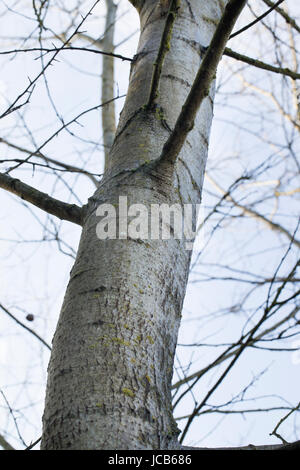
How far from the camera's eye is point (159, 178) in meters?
1.13

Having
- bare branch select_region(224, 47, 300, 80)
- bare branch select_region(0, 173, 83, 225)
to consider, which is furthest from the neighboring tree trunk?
bare branch select_region(224, 47, 300, 80)

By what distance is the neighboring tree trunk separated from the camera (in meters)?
0.75

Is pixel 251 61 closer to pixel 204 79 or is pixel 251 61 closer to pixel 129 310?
pixel 204 79

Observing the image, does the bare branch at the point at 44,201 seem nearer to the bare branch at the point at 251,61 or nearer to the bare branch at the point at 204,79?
the bare branch at the point at 204,79

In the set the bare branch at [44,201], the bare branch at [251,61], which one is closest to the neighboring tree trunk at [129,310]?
the bare branch at [44,201]

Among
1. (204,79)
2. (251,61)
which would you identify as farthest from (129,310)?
(251,61)

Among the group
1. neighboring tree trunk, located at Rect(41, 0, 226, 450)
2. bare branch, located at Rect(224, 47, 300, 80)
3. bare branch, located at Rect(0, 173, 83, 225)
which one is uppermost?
bare branch, located at Rect(224, 47, 300, 80)

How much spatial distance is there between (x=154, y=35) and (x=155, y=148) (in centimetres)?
54

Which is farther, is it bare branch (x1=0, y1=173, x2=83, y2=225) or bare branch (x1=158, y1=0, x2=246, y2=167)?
bare branch (x1=0, y1=173, x2=83, y2=225)

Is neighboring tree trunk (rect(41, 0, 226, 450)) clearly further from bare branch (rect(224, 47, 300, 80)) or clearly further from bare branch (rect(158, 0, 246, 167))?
bare branch (rect(224, 47, 300, 80))

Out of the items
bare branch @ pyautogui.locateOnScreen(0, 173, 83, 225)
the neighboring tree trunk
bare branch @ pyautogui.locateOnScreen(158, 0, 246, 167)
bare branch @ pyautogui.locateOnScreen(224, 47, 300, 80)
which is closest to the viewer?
the neighboring tree trunk

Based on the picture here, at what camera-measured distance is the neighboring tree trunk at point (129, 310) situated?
748mm
